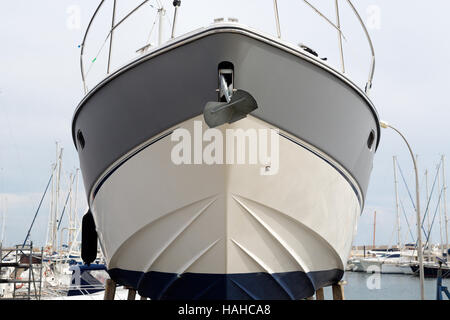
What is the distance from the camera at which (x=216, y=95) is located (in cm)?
361

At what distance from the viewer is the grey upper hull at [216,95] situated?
359cm

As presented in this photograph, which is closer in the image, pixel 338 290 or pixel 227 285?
pixel 227 285

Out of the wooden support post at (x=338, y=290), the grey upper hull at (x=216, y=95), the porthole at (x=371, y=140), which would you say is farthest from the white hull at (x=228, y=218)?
the wooden support post at (x=338, y=290)

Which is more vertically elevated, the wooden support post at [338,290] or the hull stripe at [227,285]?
the hull stripe at [227,285]

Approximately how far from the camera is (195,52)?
3.62 metres

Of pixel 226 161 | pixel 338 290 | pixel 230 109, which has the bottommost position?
pixel 338 290

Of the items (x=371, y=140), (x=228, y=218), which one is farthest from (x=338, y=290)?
(x=228, y=218)

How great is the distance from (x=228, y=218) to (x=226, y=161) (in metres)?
0.50

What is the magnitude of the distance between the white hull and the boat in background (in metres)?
0.01

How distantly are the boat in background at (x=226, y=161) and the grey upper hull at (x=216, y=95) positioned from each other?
1 centimetres

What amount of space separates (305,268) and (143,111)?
217 centimetres

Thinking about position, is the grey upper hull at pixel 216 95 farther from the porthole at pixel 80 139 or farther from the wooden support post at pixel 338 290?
the wooden support post at pixel 338 290

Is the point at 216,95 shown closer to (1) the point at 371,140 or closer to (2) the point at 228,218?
(2) the point at 228,218
